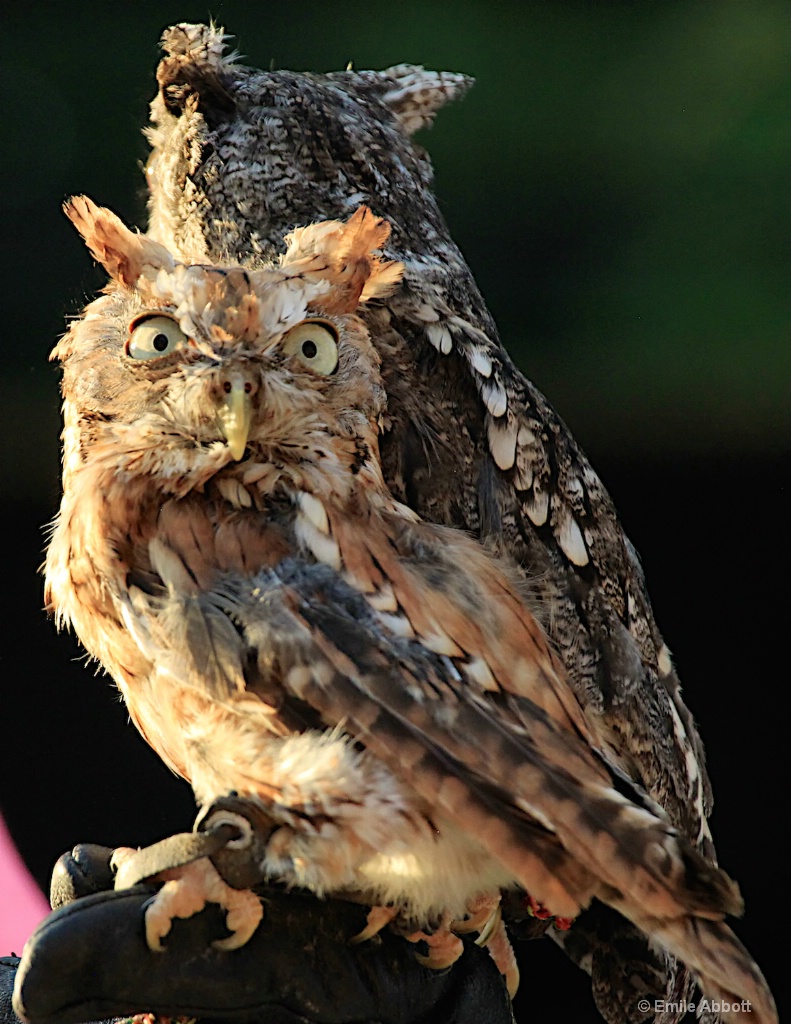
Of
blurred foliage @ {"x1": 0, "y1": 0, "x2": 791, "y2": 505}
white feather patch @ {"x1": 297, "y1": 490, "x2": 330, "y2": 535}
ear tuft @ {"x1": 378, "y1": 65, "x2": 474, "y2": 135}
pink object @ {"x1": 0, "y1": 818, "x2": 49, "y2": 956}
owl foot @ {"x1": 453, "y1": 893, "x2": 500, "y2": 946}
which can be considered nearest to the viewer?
white feather patch @ {"x1": 297, "y1": 490, "x2": 330, "y2": 535}

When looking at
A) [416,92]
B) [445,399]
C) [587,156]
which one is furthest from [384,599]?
[587,156]

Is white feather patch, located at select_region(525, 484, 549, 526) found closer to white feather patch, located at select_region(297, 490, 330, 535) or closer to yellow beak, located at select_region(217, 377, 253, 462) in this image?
white feather patch, located at select_region(297, 490, 330, 535)

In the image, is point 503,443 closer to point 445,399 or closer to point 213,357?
point 445,399

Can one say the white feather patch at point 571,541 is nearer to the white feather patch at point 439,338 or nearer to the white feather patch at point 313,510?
the white feather patch at point 439,338

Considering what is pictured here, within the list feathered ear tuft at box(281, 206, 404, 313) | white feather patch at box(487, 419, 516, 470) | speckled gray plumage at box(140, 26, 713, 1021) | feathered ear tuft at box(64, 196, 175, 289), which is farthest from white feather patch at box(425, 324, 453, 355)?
feathered ear tuft at box(64, 196, 175, 289)

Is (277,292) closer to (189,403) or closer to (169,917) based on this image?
(189,403)

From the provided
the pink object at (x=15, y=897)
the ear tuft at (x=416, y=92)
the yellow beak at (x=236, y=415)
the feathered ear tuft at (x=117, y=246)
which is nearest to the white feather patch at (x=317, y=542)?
the yellow beak at (x=236, y=415)
